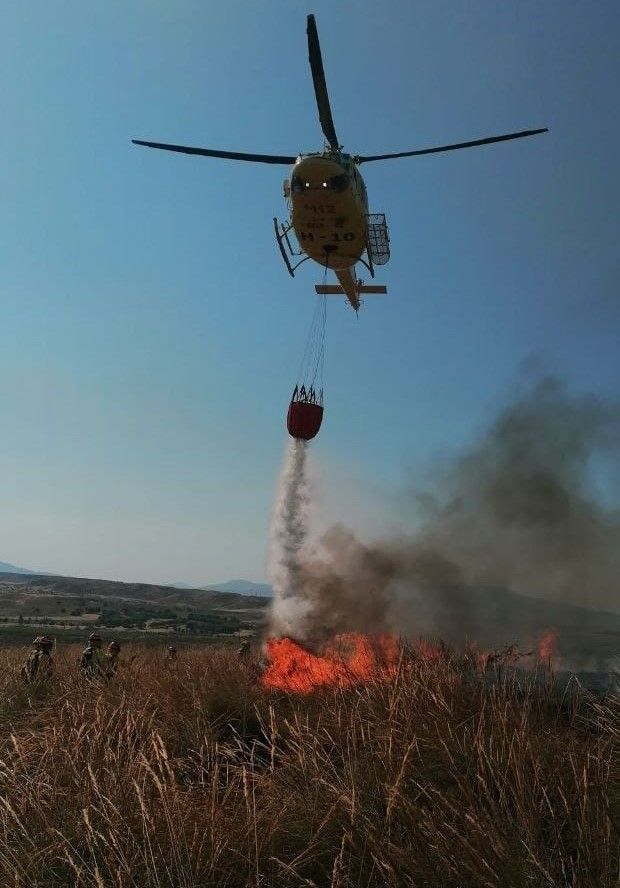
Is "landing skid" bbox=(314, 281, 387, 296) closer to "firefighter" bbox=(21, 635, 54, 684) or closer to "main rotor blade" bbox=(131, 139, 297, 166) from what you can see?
"main rotor blade" bbox=(131, 139, 297, 166)

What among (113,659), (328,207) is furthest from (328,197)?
(113,659)

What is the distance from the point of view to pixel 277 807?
4.09 m

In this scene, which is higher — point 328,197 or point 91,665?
point 328,197

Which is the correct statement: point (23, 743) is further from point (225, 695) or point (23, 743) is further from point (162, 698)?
point (225, 695)

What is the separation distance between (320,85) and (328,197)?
2632 mm

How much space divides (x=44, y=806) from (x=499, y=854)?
3.21 meters

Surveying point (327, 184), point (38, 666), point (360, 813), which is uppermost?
point (327, 184)

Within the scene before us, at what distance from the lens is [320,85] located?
49.5 ft

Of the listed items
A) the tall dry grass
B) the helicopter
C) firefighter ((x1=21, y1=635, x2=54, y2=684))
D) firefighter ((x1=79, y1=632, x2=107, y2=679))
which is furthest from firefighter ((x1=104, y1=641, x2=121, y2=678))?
the helicopter

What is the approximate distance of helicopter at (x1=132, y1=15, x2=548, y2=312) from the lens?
15.8m

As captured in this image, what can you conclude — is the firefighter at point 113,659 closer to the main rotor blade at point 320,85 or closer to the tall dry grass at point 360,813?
the tall dry grass at point 360,813

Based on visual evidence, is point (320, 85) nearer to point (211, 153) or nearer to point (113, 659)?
point (211, 153)

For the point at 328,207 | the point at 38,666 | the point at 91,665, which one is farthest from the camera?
the point at 328,207

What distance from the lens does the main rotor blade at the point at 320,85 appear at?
13844 millimetres
